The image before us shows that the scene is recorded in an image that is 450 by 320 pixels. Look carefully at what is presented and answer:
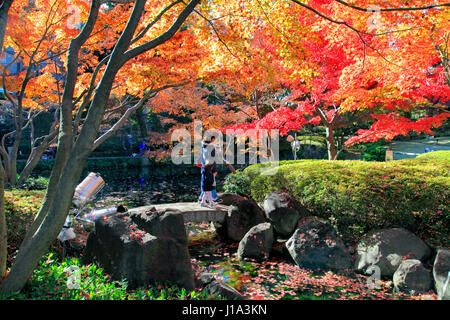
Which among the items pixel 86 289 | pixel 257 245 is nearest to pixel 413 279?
pixel 257 245

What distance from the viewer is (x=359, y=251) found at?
6598 mm

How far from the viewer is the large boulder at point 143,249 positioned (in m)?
4.42

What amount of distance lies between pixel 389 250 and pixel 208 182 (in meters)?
4.79

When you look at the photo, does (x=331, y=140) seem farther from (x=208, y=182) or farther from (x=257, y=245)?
(x=257, y=245)

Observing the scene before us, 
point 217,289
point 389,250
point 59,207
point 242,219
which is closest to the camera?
point 59,207

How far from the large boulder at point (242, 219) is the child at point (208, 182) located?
33.5 inches

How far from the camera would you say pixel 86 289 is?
3.94 metres

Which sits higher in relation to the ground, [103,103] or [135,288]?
[103,103]

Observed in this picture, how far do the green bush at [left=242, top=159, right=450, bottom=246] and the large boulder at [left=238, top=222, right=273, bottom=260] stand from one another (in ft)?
4.54

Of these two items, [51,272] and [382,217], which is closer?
[51,272]
